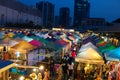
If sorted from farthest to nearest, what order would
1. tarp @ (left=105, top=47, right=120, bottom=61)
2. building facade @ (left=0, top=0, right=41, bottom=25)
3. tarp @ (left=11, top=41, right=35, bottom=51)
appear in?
building facade @ (left=0, top=0, right=41, bottom=25), tarp @ (left=11, top=41, right=35, bottom=51), tarp @ (left=105, top=47, right=120, bottom=61)

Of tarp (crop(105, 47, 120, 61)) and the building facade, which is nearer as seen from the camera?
tarp (crop(105, 47, 120, 61))

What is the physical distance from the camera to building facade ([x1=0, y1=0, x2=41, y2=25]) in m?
71.6

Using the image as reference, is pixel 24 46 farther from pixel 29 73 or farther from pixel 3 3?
pixel 3 3

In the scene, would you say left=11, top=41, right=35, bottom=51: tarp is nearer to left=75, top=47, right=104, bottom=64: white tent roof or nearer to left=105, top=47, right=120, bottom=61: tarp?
left=75, top=47, right=104, bottom=64: white tent roof

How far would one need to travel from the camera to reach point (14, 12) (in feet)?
270

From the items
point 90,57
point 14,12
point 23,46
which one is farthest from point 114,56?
point 14,12

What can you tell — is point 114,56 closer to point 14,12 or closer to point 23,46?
point 23,46

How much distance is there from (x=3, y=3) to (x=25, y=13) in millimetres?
27444

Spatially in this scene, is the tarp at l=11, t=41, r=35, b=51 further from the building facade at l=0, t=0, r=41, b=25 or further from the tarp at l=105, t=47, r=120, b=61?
the building facade at l=0, t=0, r=41, b=25

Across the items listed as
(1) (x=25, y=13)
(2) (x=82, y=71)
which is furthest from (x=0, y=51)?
(1) (x=25, y=13)

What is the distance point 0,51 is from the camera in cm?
2311

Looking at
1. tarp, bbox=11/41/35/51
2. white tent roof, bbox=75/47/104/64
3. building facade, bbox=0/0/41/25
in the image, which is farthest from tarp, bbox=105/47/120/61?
building facade, bbox=0/0/41/25

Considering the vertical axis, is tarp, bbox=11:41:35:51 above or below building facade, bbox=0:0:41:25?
below

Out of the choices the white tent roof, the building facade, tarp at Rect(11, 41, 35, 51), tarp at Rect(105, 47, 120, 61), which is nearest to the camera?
tarp at Rect(105, 47, 120, 61)
